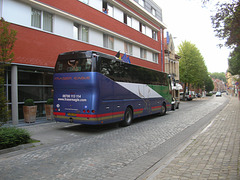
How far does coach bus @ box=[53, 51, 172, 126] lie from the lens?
343 inches

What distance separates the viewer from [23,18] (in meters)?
11.9

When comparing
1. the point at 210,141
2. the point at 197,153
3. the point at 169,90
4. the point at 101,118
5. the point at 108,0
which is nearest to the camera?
the point at 197,153

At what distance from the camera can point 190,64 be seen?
43281 millimetres

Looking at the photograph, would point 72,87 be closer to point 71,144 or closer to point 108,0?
point 71,144

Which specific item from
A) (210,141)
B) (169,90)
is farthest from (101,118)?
(169,90)

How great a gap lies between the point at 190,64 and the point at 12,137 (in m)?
41.6

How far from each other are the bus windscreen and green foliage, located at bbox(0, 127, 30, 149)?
134 inches

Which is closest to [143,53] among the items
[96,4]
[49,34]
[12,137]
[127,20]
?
[127,20]

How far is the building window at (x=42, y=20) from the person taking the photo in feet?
41.8

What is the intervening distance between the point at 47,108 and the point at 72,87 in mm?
4606

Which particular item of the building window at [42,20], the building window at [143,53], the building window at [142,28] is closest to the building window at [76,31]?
the building window at [42,20]

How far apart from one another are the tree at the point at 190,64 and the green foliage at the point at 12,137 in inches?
1593

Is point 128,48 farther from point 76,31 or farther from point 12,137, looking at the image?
point 12,137

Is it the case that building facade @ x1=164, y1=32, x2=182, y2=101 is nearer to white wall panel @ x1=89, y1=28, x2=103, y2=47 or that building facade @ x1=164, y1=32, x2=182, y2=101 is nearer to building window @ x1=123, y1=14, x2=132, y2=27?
building window @ x1=123, y1=14, x2=132, y2=27
